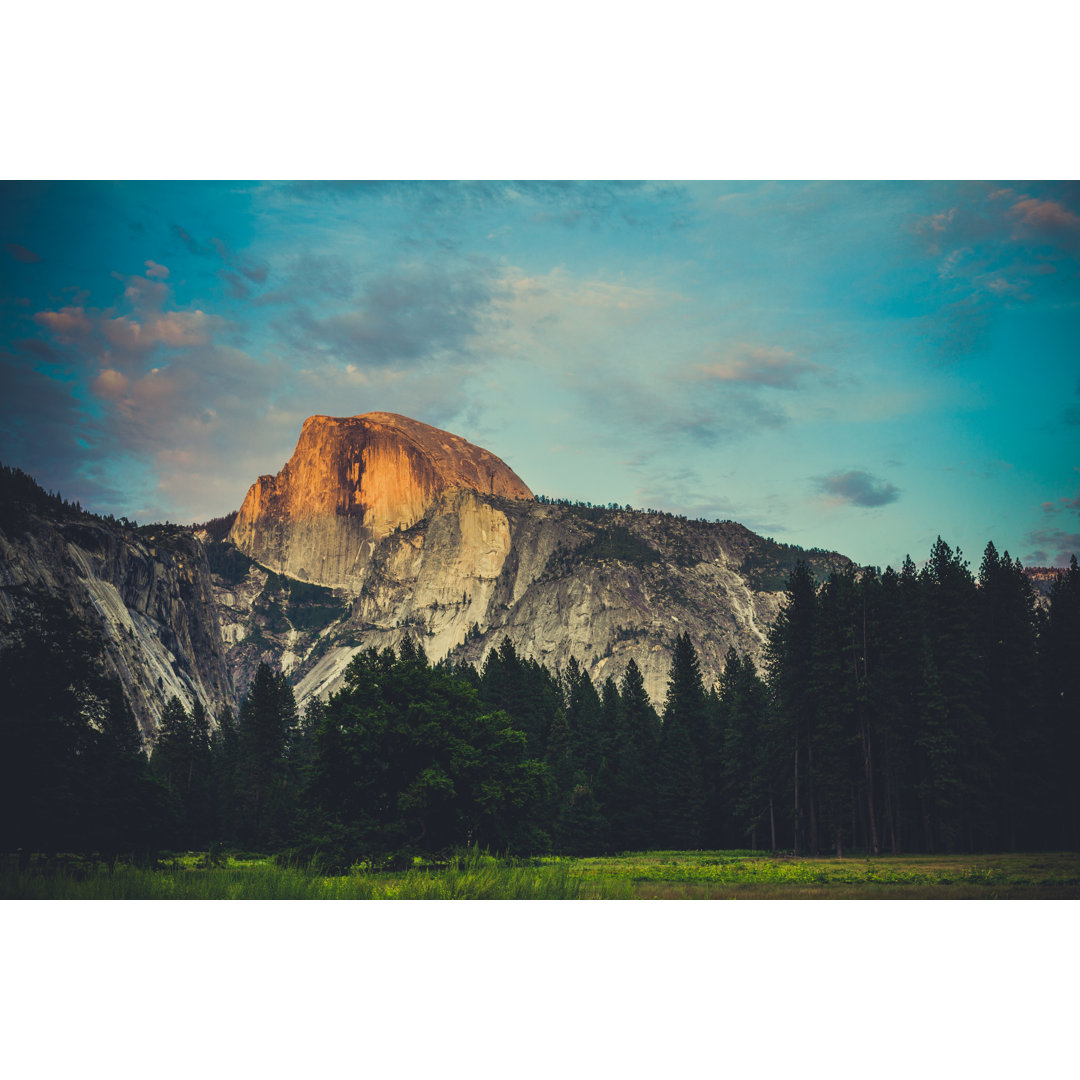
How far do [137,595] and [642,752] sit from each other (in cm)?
9509

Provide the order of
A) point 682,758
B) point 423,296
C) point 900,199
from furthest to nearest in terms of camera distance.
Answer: point 682,758 → point 423,296 → point 900,199

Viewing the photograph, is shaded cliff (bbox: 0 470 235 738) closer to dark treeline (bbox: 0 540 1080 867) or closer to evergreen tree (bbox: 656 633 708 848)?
dark treeline (bbox: 0 540 1080 867)

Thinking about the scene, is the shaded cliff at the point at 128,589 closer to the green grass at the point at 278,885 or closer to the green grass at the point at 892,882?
the green grass at the point at 278,885

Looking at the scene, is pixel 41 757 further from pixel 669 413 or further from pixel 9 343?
pixel 669 413

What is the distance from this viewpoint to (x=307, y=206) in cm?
2164

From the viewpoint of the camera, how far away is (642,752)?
58531 mm

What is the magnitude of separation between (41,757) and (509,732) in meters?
12.9

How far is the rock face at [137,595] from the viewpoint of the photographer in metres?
44.7

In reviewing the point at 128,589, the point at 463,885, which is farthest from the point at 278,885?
the point at 128,589

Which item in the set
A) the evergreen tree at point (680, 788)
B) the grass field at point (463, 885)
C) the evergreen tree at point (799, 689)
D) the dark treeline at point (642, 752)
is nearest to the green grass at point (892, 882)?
the grass field at point (463, 885)

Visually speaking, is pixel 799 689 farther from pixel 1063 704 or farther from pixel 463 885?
pixel 463 885

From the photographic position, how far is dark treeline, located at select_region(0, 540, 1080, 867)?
66.6ft

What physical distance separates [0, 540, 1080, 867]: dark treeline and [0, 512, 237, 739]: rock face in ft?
15.2
